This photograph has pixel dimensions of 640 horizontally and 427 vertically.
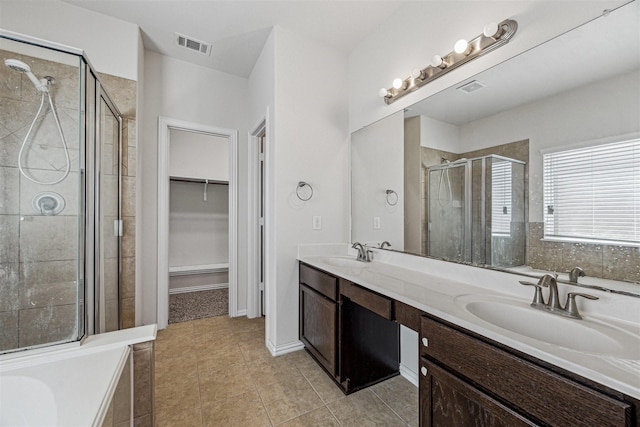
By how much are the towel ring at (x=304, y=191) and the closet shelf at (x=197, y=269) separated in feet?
7.61

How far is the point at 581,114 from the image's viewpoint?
3.58ft

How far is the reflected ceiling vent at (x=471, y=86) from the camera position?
4.81 feet

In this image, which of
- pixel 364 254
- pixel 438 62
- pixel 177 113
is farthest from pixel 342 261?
pixel 177 113

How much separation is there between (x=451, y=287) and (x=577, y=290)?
49 cm

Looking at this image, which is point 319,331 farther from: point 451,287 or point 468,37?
point 468,37

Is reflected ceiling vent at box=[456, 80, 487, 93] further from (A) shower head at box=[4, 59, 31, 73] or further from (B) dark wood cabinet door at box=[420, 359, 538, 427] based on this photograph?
(A) shower head at box=[4, 59, 31, 73]

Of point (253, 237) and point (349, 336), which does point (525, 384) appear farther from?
point (253, 237)

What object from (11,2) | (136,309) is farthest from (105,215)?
(11,2)

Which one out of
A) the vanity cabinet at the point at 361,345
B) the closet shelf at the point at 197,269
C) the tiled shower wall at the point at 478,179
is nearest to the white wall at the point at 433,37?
the tiled shower wall at the point at 478,179

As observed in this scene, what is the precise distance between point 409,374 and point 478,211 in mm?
1217

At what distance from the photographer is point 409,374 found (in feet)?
6.06

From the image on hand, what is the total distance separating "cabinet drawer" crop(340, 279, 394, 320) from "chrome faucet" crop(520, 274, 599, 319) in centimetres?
59

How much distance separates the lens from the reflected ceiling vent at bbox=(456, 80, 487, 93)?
147 centimetres

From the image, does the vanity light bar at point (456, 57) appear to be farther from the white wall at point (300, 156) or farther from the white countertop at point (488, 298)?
the white countertop at point (488, 298)
